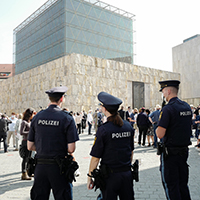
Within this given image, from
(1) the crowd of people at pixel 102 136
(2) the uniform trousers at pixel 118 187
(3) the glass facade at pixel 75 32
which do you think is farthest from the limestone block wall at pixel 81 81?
(2) the uniform trousers at pixel 118 187

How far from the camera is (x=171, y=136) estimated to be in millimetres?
3348

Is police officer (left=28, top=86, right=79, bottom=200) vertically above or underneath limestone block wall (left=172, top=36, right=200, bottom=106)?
underneath

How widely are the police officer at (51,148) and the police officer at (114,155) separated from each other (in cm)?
45

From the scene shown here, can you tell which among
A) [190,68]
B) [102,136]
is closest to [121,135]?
[102,136]

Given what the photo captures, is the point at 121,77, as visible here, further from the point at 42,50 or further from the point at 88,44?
the point at 42,50

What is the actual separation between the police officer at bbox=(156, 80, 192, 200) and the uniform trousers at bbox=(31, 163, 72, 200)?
1.40 meters

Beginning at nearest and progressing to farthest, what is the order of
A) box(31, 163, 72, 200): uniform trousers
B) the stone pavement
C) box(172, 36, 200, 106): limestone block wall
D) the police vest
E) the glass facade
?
box(31, 163, 72, 200): uniform trousers → the police vest → the stone pavement → the glass facade → box(172, 36, 200, 106): limestone block wall

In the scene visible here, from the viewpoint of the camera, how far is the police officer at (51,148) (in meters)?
2.88

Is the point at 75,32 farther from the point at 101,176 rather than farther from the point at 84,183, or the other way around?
the point at 101,176

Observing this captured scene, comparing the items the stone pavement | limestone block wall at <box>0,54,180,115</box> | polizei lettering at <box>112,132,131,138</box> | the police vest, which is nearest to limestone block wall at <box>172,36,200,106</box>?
limestone block wall at <box>0,54,180,115</box>

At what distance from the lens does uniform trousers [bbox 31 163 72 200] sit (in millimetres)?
2855

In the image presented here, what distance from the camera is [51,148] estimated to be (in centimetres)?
298

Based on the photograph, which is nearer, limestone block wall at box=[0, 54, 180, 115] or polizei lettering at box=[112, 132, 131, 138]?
polizei lettering at box=[112, 132, 131, 138]

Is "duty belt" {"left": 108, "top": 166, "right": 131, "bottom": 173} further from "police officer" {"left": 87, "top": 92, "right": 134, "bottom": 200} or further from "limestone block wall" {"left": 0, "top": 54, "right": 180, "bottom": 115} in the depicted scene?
"limestone block wall" {"left": 0, "top": 54, "right": 180, "bottom": 115}
